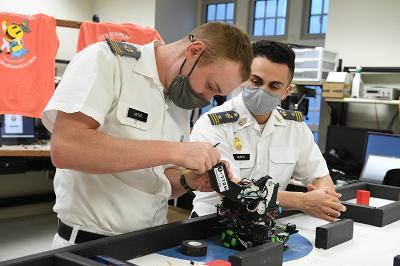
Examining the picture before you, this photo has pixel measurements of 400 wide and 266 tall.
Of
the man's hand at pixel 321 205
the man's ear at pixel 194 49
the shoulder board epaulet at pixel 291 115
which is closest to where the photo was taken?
the man's ear at pixel 194 49

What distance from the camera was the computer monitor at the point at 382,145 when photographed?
3.56 meters

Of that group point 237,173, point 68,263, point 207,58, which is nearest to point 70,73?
point 207,58

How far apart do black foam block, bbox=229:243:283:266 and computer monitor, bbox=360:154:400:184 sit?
2.60 m

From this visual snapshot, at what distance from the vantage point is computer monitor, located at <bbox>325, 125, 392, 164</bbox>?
3879 millimetres

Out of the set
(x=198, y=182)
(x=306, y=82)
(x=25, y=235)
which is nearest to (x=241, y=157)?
(x=198, y=182)

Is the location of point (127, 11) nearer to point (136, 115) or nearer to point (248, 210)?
point (136, 115)

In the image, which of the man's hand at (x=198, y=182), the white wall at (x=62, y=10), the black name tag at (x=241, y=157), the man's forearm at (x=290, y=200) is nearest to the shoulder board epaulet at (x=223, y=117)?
the black name tag at (x=241, y=157)

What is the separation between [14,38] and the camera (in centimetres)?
369

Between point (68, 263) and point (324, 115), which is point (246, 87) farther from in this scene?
point (324, 115)

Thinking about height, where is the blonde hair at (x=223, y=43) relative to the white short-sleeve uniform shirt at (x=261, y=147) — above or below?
above

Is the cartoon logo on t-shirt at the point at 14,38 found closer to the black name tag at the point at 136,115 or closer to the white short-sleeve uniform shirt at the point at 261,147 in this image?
the white short-sleeve uniform shirt at the point at 261,147

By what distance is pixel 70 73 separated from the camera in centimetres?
121

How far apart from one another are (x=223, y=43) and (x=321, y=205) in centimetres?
80

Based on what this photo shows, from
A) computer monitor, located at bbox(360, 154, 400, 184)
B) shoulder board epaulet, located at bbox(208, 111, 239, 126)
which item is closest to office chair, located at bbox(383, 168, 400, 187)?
computer monitor, located at bbox(360, 154, 400, 184)
